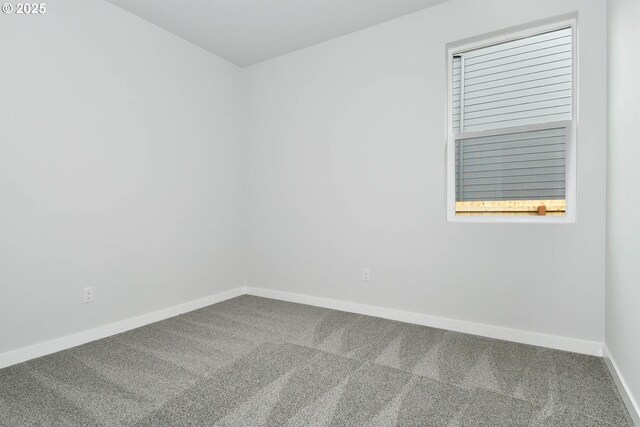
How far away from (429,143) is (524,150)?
0.71 meters

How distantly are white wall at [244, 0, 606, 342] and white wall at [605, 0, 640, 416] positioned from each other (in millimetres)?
158

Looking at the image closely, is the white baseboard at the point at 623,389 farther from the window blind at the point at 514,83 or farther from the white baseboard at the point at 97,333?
the white baseboard at the point at 97,333

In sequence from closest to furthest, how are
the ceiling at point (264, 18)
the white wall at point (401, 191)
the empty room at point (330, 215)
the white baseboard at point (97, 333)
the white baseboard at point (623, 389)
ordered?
the white baseboard at point (623, 389), the empty room at point (330, 215), the white baseboard at point (97, 333), the white wall at point (401, 191), the ceiling at point (264, 18)

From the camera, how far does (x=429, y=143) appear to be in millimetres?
2889

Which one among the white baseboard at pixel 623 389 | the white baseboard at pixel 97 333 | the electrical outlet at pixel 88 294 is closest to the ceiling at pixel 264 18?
the electrical outlet at pixel 88 294

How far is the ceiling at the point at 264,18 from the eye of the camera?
280 centimetres

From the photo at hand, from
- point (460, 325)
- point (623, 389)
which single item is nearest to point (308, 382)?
point (460, 325)

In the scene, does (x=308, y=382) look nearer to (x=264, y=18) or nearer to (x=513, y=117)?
(x=513, y=117)

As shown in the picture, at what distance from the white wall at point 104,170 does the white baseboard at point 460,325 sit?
113cm

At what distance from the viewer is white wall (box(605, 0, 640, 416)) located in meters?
1.63

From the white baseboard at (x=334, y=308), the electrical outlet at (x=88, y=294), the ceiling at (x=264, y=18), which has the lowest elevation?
the white baseboard at (x=334, y=308)

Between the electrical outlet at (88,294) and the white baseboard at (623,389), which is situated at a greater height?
the electrical outlet at (88,294)

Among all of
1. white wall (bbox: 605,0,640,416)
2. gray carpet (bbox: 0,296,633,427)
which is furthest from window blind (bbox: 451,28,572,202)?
gray carpet (bbox: 0,296,633,427)

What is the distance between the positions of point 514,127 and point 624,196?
103cm
